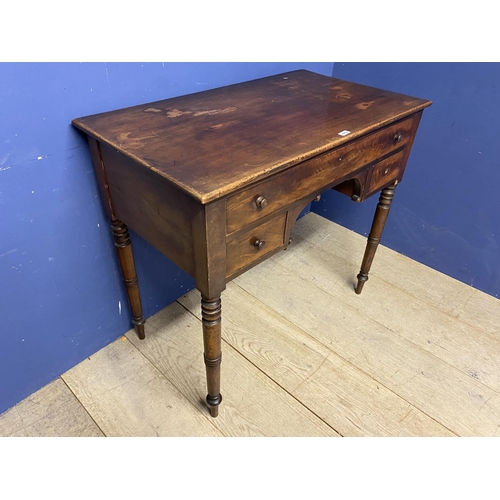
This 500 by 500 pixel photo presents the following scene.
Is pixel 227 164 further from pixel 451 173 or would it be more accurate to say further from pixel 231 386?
pixel 451 173

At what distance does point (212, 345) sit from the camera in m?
1.07

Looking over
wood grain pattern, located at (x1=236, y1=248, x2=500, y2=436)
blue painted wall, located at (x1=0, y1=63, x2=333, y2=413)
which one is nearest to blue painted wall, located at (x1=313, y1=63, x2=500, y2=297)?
wood grain pattern, located at (x1=236, y1=248, x2=500, y2=436)

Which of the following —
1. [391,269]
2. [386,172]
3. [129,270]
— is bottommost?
[391,269]

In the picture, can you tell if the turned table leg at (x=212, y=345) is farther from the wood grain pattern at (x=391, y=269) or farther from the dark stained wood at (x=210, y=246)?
the wood grain pattern at (x=391, y=269)

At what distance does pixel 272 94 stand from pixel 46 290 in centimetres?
88

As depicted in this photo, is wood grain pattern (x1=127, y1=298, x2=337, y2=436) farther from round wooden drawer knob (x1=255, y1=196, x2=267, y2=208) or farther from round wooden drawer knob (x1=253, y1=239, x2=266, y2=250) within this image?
round wooden drawer knob (x1=255, y1=196, x2=267, y2=208)

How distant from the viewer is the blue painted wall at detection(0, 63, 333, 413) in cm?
97

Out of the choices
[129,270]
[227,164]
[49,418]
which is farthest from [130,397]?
[227,164]

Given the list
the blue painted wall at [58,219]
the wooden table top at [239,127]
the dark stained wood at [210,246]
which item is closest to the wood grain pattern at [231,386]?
the blue painted wall at [58,219]

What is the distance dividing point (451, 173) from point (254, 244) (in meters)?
1.09

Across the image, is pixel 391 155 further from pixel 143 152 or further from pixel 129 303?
pixel 129 303

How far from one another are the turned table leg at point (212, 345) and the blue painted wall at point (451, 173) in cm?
116

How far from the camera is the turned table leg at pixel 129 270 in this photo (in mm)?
1192

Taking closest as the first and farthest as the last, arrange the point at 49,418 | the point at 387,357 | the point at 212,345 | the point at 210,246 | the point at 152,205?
the point at 210,246, the point at 152,205, the point at 212,345, the point at 49,418, the point at 387,357
